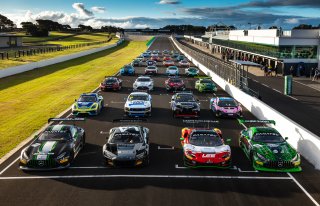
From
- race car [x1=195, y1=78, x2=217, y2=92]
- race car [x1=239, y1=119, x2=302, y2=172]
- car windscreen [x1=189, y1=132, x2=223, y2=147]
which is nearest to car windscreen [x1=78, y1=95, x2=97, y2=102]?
car windscreen [x1=189, y1=132, x2=223, y2=147]

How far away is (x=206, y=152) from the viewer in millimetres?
14922

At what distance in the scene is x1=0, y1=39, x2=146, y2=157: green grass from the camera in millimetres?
21641

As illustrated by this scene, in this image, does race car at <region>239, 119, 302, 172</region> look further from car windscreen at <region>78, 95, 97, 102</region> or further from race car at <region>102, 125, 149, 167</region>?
car windscreen at <region>78, 95, 97, 102</region>

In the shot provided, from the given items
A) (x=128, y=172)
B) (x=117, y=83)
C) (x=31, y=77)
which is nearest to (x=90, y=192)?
(x=128, y=172)

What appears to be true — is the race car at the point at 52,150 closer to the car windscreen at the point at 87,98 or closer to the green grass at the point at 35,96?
the green grass at the point at 35,96

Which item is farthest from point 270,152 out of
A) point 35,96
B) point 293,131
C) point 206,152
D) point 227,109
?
point 35,96

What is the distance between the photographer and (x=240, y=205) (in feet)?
37.9

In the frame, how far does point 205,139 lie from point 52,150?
6597 millimetres

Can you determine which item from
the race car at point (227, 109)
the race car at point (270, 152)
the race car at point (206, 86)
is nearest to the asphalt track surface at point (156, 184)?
the race car at point (270, 152)

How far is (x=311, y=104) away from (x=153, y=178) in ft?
71.4

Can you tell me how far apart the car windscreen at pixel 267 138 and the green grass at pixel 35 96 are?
1196 cm

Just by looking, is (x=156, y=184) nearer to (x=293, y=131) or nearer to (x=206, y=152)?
(x=206, y=152)

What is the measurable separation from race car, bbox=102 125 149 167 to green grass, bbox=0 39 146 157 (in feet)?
18.5

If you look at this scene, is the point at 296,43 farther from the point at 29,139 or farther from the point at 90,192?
the point at 90,192
